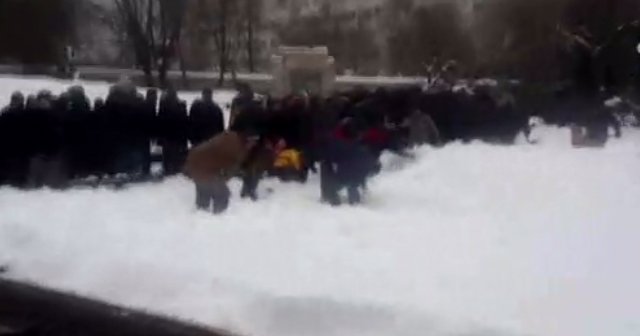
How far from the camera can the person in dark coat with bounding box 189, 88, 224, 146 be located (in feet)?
65.6

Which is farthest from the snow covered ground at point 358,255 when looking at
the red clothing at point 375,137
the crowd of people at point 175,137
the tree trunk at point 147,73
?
the tree trunk at point 147,73

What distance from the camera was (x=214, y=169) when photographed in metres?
16.1

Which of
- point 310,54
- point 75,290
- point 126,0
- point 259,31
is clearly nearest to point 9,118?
point 75,290

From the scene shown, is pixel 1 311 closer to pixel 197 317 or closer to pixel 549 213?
pixel 197 317

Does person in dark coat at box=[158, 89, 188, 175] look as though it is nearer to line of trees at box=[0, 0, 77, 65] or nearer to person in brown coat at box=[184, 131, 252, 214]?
person in brown coat at box=[184, 131, 252, 214]

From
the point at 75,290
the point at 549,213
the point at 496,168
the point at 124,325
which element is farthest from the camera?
the point at 496,168

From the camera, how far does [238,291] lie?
11.3m

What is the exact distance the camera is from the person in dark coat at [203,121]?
65.6 feet

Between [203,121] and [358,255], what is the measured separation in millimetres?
8060

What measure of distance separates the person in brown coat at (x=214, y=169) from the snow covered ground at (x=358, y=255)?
10.0 inches

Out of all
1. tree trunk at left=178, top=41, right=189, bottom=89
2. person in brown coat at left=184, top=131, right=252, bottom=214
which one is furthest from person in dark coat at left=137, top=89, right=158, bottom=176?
tree trunk at left=178, top=41, right=189, bottom=89

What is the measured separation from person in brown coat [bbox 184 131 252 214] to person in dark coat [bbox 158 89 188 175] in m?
3.68

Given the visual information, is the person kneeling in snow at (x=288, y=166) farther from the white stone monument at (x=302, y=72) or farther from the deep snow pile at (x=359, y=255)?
the white stone monument at (x=302, y=72)

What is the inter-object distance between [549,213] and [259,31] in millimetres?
44702
